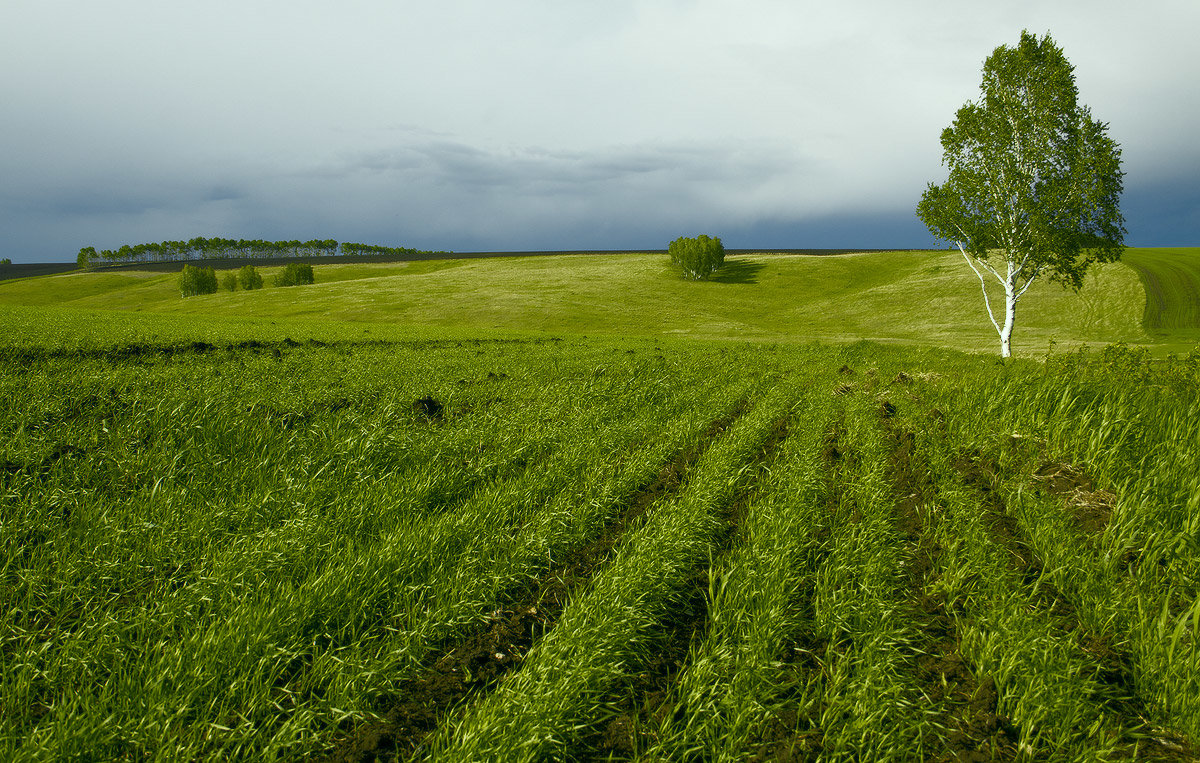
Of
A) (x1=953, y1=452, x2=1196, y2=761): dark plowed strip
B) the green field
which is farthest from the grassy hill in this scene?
(x1=953, y1=452, x2=1196, y2=761): dark plowed strip

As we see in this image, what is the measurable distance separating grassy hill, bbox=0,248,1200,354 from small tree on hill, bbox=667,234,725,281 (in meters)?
2.99

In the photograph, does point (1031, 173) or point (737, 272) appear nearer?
point (1031, 173)

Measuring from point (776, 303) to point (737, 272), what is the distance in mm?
28053

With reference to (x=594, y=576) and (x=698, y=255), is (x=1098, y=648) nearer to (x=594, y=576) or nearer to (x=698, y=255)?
(x=594, y=576)

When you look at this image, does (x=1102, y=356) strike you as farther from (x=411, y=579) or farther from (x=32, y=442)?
(x=32, y=442)

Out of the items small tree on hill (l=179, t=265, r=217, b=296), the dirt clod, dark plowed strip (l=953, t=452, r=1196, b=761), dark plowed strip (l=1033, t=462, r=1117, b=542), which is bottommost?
dark plowed strip (l=953, t=452, r=1196, b=761)

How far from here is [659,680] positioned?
14.3 ft

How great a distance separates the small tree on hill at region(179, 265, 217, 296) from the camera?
122 m

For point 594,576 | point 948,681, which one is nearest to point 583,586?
point 594,576

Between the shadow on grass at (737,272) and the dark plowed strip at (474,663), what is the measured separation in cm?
9645

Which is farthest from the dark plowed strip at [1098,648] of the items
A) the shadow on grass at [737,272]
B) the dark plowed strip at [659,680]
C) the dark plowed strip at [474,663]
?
the shadow on grass at [737,272]

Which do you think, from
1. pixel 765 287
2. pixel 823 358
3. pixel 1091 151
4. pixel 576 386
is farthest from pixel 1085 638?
pixel 765 287

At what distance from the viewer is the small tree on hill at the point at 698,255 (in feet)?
338

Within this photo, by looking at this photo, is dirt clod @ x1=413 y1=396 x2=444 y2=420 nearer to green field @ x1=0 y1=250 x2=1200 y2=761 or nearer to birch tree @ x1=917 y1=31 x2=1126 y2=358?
green field @ x1=0 y1=250 x2=1200 y2=761
